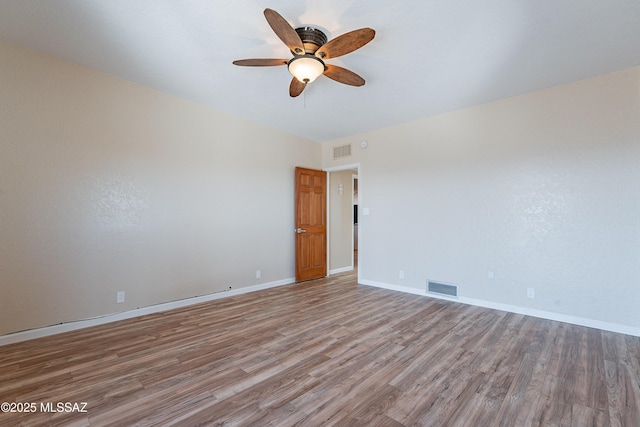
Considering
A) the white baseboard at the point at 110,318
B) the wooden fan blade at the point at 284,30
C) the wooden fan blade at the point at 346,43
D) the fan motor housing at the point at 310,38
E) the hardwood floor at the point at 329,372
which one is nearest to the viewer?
the hardwood floor at the point at 329,372

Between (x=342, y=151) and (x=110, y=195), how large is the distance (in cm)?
388

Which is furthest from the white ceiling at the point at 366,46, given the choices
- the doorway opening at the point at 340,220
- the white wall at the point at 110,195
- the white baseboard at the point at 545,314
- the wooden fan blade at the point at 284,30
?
the white baseboard at the point at 545,314

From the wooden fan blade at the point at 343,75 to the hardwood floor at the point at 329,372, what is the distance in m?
2.60

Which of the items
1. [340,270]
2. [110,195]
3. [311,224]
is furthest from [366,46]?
[340,270]

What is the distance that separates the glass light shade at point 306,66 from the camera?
2.31m

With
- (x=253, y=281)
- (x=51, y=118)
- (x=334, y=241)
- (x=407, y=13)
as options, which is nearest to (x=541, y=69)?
(x=407, y=13)

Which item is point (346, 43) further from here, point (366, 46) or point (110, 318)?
point (110, 318)

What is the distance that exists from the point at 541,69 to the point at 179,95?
172 inches

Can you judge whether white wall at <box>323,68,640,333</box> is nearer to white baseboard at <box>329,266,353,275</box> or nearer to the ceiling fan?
white baseboard at <box>329,266,353,275</box>

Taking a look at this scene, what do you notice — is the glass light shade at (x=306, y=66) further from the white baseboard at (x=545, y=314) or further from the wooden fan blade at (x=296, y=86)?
the white baseboard at (x=545, y=314)

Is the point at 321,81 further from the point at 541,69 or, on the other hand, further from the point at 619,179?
the point at 619,179

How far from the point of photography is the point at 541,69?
2854mm

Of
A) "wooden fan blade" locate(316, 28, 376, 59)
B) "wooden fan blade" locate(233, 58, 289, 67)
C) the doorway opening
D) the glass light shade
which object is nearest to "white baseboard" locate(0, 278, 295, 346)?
the doorway opening

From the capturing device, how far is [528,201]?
3414 mm
